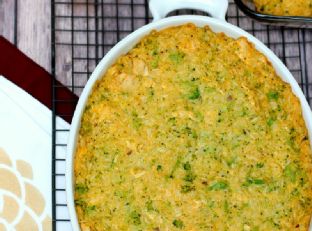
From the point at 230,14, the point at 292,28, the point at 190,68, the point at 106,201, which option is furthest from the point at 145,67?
the point at 292,28

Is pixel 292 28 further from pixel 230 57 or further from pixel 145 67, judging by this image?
pixel 145 67

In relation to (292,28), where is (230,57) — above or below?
below

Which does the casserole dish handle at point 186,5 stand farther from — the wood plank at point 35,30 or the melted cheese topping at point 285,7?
the wood plank at point 35,30

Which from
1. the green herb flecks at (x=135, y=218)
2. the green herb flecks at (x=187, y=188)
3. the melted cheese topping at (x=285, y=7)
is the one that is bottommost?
the green herb flecks at (x=135, y=218)

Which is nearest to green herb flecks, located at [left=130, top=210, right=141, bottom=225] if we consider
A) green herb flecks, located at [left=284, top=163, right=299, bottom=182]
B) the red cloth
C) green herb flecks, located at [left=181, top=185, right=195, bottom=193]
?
green herb flecks, located at [left=181, top=185, right=195, bottom=193]

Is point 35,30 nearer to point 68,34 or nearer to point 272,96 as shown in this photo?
point 68,34

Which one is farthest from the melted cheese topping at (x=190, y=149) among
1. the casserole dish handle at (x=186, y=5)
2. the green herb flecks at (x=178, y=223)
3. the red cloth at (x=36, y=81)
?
the red cloth at (x=36, y=81)
